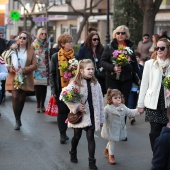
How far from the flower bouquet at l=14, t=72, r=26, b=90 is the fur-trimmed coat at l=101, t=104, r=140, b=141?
284cm

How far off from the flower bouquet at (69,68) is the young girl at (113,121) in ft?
3.53

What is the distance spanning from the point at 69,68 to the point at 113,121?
1.44 metres

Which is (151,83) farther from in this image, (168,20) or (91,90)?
(168,20)

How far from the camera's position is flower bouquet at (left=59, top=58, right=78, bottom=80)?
27.8ft

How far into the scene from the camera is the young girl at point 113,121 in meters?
7.48

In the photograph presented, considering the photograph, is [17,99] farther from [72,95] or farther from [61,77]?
[72,95]

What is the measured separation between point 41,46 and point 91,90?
205 inches

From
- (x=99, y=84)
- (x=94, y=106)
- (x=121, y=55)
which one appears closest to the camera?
(x=94, y=106)

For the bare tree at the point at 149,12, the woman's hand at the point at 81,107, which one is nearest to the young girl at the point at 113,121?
the woman's hand at the point at 81,107

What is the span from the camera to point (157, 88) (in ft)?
22.5

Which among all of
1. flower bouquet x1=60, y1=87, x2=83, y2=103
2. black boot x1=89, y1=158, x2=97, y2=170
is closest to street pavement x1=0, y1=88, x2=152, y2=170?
black boot x1=89, y1=158, x2=97, y2=170

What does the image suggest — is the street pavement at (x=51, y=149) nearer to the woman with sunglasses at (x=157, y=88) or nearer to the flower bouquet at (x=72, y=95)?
the woman with sunglasses at (x=157, y=88)

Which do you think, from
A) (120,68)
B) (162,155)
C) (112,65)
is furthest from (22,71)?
(162,155)

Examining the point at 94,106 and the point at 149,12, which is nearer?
the point at 94,106
